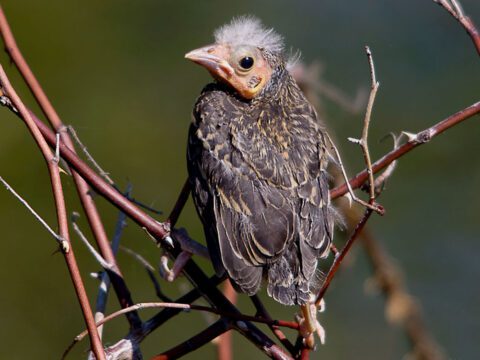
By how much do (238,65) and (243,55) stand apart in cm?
3

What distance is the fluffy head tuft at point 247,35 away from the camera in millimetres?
2965

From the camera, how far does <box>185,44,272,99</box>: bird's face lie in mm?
2910

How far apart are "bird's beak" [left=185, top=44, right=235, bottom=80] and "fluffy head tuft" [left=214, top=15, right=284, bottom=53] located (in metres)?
0.04

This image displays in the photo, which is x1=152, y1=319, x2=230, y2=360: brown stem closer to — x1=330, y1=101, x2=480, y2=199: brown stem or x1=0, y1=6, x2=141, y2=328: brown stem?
x1=0, y1=6, x2=141, y2=328: brown stem

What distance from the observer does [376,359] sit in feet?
19.9

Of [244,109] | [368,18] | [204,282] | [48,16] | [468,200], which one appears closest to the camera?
[204,282]

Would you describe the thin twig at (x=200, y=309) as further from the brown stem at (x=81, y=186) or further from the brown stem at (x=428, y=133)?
the brown stem at (x=428, y=133)

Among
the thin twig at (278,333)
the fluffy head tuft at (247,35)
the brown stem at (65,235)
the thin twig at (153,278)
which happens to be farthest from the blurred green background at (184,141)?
the brown stem at (65,235)

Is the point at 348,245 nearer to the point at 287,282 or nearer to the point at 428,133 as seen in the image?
the point at 428,133

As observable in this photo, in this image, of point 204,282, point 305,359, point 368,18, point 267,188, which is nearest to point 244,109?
point 267,188

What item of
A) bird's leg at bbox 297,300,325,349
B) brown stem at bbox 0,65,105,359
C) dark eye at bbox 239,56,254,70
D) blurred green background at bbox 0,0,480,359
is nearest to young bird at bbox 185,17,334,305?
dark eye at bbox 239,56,254,70

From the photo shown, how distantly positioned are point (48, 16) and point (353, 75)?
209cm

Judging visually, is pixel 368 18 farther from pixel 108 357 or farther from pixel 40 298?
pixel 108 357

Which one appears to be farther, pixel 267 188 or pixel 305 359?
pixel 267 188
